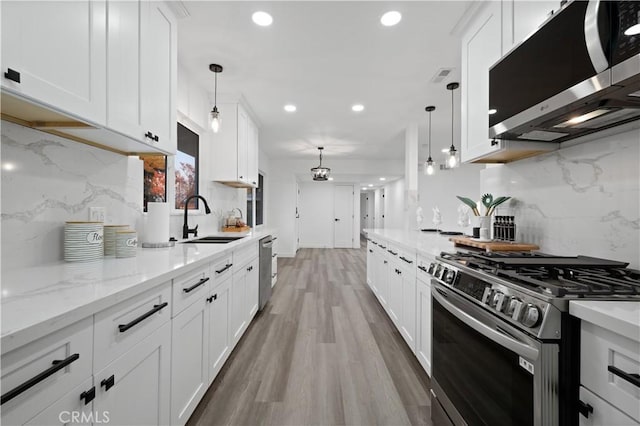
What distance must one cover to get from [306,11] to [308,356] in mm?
2660

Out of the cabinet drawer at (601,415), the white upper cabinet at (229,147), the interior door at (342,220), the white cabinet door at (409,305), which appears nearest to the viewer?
the cabinet drawer at (601,415)

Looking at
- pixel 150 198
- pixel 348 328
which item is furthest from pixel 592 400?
pixel 150 198

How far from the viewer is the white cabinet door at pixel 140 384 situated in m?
0.84

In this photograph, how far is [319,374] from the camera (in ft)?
6.55

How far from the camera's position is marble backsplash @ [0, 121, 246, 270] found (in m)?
1.12

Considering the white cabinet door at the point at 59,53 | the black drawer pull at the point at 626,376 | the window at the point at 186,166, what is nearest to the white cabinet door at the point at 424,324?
the black drawer pull at the point at 626,376

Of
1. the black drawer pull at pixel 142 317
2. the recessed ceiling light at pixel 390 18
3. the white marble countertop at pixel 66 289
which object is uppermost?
the recessed ceiling light at pixel 390 18

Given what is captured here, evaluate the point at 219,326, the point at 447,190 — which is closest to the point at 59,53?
the point at 219,326

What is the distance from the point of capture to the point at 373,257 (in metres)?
3.94

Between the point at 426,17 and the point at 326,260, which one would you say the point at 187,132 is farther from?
the point at 326,260

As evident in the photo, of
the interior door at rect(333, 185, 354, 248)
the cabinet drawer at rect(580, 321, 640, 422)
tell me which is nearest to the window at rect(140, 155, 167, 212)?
the cabinet drawer at rect(580, 321, 640, 422)

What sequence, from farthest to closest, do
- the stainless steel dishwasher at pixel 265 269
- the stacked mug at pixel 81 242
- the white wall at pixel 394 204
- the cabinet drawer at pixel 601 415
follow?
the white wall at pixel 394 204, the stainless steel dishwasher at pixel 265 269, the stacked mug at pixel 81 242, the cabinet drawer at pixel 601 415

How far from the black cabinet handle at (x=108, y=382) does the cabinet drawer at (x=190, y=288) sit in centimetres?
37

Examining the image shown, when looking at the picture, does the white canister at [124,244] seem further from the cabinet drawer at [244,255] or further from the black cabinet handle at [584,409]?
the black cabinet handle at [584,409]
